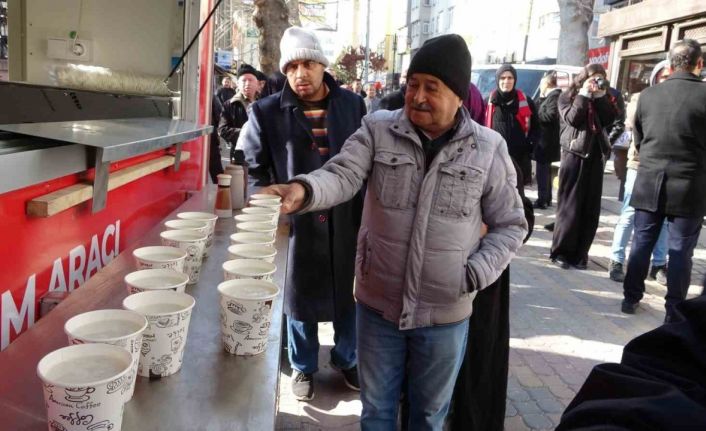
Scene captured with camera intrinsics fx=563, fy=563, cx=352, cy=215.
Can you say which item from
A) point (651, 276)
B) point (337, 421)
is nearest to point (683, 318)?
point (337, 421)

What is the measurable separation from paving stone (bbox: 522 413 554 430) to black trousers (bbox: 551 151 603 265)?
3.04 metres

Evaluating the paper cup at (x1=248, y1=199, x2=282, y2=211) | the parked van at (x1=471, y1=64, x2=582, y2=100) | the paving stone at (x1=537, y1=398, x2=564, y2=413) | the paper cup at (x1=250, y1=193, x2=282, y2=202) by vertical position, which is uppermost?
→ the parked van at (x1=471, y1=64, x2=582, y2=100)

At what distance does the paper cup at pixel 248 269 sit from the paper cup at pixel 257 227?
397 millimetres

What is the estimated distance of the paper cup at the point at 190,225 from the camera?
87.2 inches

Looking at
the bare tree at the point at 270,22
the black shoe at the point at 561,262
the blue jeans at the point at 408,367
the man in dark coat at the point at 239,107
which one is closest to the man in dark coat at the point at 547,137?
the black shoe at the point at 561,262

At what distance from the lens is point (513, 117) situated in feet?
24.9

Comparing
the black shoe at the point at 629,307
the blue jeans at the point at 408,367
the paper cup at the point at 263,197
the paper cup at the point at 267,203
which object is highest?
the paper cup at the point at 263,197

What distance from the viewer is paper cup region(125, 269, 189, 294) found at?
1526 millimetres

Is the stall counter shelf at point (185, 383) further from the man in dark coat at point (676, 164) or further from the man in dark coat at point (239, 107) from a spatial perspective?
the man in dark coat at point (239, 107)

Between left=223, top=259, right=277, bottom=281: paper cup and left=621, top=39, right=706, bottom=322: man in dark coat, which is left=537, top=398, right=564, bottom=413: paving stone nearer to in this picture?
left=621, top=39, right=706, bottom=322: man in dark coat

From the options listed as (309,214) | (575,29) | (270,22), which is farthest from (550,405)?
(575,29)

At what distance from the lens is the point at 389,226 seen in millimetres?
2186

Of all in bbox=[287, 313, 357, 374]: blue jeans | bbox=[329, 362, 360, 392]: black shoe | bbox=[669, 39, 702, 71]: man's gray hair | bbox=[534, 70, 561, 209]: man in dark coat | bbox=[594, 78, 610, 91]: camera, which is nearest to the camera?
bbox=[287, 313, 357, 374]: blue jeans

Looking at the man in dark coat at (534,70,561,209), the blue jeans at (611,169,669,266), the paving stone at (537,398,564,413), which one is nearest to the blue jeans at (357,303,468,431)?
the paving stone at (537,398,564,413)
